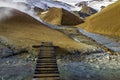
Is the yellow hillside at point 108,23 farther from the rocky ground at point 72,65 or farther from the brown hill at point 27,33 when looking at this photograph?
the rocky ground at point 72,65

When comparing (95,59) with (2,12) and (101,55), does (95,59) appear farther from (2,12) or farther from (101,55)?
(2,12)

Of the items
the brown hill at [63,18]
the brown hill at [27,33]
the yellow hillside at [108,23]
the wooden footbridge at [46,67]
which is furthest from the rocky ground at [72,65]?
the brown hill at [63,18]

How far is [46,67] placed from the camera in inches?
671

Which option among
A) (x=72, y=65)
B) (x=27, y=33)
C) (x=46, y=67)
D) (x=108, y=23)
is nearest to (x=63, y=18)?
(x=108, y=23)

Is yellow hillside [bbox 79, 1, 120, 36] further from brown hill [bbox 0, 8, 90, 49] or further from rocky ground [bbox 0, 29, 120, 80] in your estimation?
rocky ground [bbox 0, 29, 120, 80]

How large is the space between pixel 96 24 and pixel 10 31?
69.1 feet

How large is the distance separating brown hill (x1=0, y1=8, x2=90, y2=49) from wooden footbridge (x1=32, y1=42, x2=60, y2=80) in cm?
419

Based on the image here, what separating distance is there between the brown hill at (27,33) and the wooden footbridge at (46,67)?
4192 mm

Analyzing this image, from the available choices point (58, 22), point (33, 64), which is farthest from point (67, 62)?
point (58, 22)

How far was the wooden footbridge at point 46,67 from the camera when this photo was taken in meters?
15.5

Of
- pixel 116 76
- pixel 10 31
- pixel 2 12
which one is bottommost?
pixel 116 76

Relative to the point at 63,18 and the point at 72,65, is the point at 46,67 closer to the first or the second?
the point at 72,65

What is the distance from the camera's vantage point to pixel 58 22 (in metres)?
58.8

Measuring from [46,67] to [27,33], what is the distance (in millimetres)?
12232
